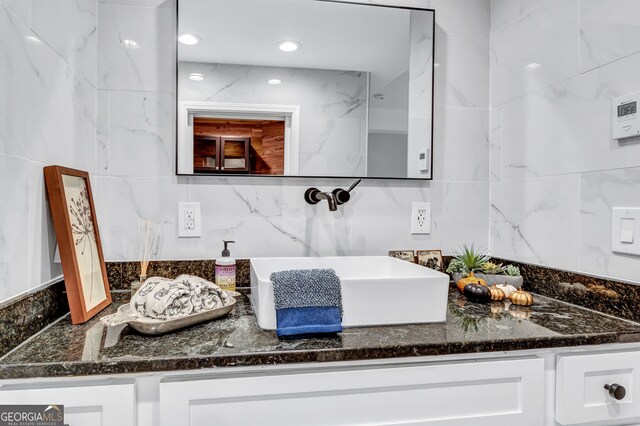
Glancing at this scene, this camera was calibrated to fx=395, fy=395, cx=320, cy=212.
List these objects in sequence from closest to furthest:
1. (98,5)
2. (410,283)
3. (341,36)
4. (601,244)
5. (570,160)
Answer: (410,283) < (601,244) < (570,160) < (98,5) < (341,36)

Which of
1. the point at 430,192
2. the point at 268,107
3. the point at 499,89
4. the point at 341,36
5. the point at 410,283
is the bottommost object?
the point at 410,283

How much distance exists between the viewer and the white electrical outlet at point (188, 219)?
4.62ft

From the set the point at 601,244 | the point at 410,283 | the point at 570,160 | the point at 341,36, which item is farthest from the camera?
the point at 341,36

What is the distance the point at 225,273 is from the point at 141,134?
0.58 metres

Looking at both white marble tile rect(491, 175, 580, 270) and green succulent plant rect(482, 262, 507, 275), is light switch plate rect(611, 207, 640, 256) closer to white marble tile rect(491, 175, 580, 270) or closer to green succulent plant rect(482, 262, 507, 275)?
white marble tile rect(491, 175, 580, 270)

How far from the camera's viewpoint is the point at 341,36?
1.50m

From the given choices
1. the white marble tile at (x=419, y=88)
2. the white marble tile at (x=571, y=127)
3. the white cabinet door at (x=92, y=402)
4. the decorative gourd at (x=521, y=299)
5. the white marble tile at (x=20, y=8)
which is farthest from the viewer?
the white marble tile at (x=419, y=88)

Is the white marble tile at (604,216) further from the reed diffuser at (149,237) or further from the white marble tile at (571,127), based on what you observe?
the reed diffuser at (149,237)

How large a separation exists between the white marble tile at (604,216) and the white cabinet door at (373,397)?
1.33 ft

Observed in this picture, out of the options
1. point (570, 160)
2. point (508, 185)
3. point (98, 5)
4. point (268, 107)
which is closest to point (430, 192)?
point (508, 185)

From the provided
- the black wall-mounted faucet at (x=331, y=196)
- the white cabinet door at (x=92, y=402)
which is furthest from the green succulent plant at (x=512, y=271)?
the white cabinet door at (x=92, y=402)

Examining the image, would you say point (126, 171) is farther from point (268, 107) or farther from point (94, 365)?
point (94, 365)

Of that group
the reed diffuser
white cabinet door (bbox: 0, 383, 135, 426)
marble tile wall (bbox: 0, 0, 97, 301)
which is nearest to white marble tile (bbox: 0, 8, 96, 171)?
marble tile wall (bbox: 0, 0, 97, 301)

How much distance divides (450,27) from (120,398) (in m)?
1.66
